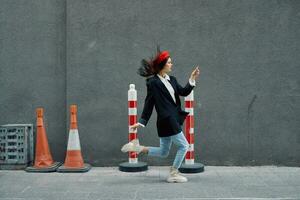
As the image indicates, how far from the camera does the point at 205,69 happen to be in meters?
8.19

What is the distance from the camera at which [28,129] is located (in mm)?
8109

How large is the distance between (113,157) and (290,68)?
10.4 ft

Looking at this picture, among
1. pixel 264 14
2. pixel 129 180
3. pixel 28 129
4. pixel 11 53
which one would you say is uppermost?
pixel 264 14

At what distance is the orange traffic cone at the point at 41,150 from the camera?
7.91 meters

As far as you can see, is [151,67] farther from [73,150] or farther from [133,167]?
[73,150]

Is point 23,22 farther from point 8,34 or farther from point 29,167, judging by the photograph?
point 29,167

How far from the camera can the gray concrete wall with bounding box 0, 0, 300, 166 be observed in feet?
26.6

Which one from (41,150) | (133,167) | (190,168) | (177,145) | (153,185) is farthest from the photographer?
(41,150)

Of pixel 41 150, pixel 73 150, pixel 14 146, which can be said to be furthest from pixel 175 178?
pixel 14 146

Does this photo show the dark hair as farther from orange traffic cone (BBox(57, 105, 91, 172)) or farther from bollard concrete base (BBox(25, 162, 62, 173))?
bollard concrete base (BBox(25, 162, 62, 173))

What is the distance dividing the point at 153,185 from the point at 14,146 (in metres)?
2.55

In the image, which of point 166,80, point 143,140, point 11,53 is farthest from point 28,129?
point 166,80

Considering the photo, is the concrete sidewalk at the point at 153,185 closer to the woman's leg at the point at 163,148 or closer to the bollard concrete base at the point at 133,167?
the bollard concrete base at the point at 133,167

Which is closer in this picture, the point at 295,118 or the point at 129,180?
the point at 129,180
